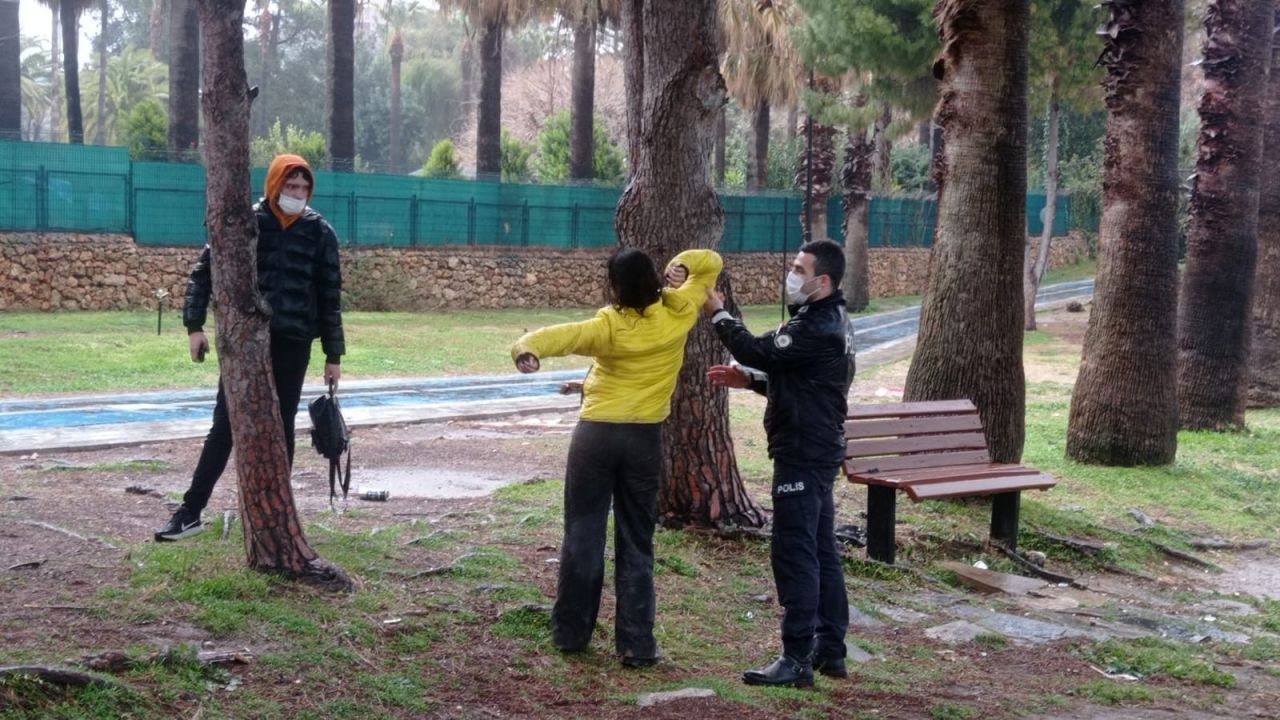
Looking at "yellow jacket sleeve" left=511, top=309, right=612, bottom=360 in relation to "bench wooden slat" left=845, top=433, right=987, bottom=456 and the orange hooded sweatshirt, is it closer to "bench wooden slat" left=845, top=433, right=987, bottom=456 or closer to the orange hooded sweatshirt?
the orange hooded sweatshirt

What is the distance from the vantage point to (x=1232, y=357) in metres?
14.2

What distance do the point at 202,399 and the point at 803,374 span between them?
10014 mm

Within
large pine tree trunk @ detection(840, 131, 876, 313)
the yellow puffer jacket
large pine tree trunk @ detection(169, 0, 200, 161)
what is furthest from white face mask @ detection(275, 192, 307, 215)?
large pine tree trunk @ detection(840, 131, 876, 313)

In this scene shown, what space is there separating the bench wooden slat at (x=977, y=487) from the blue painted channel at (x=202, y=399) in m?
7.41

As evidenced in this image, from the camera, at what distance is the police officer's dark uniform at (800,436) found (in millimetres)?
5434

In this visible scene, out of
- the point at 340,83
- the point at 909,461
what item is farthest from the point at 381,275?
the point at 909,461

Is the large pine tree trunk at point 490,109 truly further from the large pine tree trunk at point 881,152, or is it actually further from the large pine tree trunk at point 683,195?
the large pine tree trunk at point 683,195

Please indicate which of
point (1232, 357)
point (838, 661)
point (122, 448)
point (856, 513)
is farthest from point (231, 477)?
point (1232, 357)

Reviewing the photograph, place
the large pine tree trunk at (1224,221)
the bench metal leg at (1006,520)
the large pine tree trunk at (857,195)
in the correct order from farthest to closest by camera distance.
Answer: the large pine tree trunk at (857,195)
the large pine tree trunk at (1224,221)
the bench metal leg at (1006,520)

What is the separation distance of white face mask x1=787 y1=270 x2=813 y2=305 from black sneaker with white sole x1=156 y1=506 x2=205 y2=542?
3.05 meters

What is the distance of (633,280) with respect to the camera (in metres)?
5.36

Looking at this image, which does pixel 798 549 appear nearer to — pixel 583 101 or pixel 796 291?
pixel 796 291

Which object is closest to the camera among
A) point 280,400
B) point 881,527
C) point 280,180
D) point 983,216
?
point 280,180

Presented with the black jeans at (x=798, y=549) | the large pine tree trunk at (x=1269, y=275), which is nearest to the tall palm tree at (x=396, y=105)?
the large pine tree trunk at (x=1269, y=275)
